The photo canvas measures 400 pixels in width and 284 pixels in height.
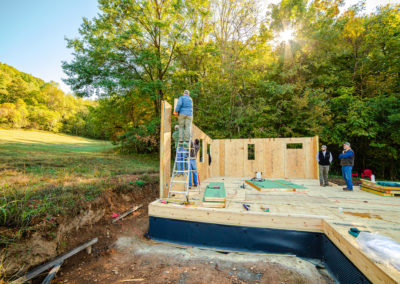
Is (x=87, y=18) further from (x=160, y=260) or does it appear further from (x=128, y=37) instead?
(x=160, y=260)

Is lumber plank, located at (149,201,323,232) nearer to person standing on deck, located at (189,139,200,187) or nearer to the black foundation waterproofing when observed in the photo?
the black foundation waterproofing

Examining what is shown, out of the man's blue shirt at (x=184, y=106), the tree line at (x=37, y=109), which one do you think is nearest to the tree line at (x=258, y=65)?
the tree line at (x=37, y=109)

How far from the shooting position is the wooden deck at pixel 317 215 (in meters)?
2.15

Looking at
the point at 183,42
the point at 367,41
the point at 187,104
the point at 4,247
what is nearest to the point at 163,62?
the point at 183,42

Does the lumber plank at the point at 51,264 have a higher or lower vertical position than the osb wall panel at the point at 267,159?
lower

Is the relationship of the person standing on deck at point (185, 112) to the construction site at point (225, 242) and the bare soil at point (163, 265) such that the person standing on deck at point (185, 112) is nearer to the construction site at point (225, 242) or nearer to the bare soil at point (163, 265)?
the construction site at point (225, 242)

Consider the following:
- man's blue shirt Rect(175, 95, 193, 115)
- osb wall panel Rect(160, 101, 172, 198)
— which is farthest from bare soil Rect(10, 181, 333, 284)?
man's blue shirt Rect(175, 95, 193, 115)

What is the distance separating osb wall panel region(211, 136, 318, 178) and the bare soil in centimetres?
491

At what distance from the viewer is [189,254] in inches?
113

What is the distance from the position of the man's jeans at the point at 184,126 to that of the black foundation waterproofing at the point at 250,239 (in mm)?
1931

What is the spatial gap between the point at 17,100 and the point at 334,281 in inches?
1293

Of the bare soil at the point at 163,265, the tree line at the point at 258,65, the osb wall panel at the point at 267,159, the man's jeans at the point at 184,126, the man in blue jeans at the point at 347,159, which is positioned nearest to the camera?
the bare soil at the point at 163,265

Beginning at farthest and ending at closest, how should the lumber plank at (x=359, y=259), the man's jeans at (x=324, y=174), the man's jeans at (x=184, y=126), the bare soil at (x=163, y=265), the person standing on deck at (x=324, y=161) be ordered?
the man's jeans at (x=324, y=174), the person standing on deck at (x=324, y=161), the man's jeans at (x=184, y=126), the bare soil at (x=163, y=265), the lumber plank at (x=359, y=259)

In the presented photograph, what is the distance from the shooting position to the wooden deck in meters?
2.15
